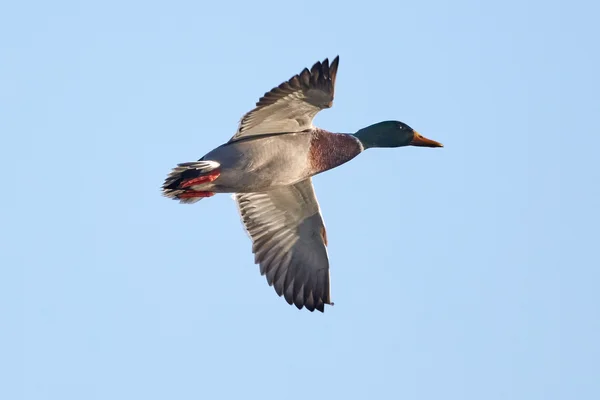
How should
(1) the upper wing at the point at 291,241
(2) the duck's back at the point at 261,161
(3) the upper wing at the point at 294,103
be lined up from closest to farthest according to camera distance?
(3) the upper wing at the point at 294,103 → (2) the duck's back at the point at 261,161 → (1) the upper wing at the point at 291,241

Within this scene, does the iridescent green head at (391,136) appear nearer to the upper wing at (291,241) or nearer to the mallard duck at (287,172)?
the mallard duck at (287,172)

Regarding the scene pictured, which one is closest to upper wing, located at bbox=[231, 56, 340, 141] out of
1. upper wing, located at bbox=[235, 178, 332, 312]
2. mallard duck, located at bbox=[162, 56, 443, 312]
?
mallard duck, located at bbox=[162, 56, 443, 312]

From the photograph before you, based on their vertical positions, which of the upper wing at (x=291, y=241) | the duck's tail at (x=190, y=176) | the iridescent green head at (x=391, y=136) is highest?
the iridescent green head at (x=391, y=136)

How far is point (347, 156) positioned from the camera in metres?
12.2

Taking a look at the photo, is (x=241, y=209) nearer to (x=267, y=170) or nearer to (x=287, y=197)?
(x=287, y=197)

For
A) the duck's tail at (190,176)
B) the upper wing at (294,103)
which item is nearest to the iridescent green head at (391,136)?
the upper wing at (294,103)

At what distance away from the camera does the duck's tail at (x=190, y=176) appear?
11336 millimetres

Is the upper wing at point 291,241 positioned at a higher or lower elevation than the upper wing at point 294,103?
lower

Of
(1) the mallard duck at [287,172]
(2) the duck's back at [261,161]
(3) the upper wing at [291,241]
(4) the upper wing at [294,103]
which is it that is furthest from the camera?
(3) the upper wing at [291,241]

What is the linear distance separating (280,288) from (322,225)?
823 mm

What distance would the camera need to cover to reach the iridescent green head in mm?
12773

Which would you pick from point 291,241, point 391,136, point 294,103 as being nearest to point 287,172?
point 294,103

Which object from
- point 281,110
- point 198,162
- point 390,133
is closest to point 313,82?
point 281,110

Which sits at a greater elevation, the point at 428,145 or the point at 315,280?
the point at 428,145
